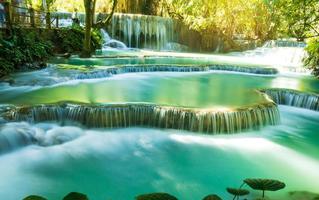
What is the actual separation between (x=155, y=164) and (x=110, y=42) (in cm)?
2066

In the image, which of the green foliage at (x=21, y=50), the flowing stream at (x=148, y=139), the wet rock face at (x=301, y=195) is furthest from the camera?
the green foliage at (x=21, y=50)

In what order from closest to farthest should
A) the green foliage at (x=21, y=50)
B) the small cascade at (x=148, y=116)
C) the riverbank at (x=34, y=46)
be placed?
the small cascade at (x=148, y=116), the green foliage at (x=21, y=50), the riverbank at (x=34, y=46)

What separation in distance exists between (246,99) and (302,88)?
4.40 meters

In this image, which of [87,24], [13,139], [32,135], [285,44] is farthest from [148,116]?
[285,44]

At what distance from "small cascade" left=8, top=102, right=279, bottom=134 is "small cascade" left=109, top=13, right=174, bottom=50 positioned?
19.6 meters

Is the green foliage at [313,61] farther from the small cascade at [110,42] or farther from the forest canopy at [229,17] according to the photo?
the small cascade at [110,42]

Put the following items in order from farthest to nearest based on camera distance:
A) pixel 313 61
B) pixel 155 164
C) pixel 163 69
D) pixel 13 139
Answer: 1. pixel 313 61
2. pixel 163 69
3. pixel 13 139
4. pixel 155 164

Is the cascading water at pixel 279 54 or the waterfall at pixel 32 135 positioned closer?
the waterfall at pixel 32 135

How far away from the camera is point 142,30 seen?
90.7 feet

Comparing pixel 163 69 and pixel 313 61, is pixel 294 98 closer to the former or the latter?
pixel 163 69

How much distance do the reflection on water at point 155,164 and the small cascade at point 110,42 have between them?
18.9 m

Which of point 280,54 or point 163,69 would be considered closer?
point 163,69

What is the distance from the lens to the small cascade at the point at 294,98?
1081 centimetres

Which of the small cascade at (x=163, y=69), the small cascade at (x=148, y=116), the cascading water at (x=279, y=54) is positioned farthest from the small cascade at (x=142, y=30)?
the small cascade at (x=148, y=116)
